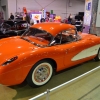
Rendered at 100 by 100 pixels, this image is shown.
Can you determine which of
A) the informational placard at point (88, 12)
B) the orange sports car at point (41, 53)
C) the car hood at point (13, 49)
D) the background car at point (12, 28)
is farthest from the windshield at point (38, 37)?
the informational placard at point (88, 12)

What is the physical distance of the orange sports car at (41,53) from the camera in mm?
2205

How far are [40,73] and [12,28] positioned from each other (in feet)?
13.4

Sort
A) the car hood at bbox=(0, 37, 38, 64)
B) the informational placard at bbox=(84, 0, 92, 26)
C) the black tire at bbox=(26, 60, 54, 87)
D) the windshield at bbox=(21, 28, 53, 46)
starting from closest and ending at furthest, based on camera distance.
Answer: the car hood at bbox=(0, 37, 38, 64) < the black tire at bbox=(26, 60, 54, 87) < the windshield at bbox=(21, 28, 53, 46) < the informational placard at bbox=(84, 0, 92, 26)

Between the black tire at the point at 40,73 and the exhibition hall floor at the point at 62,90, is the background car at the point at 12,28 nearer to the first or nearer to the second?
the exhibition hall floor at the point at 62,90

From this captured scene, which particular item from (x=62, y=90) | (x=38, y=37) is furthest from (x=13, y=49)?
(x=62, y=90)

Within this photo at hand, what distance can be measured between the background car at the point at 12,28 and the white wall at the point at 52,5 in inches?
285

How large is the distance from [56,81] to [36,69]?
69 centimetres

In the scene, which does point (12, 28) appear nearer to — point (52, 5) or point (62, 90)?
point (62, 90)

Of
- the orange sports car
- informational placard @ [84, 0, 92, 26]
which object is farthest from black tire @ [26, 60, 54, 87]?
informational placard @ [84, 0, 92, 26]

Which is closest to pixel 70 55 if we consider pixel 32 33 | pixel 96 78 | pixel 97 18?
pixel 96 78

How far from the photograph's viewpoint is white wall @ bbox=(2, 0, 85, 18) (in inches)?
505

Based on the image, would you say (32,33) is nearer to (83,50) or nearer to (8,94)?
(83,50)

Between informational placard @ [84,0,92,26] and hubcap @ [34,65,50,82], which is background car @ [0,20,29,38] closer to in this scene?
informational placard @ [84,0,92,26]

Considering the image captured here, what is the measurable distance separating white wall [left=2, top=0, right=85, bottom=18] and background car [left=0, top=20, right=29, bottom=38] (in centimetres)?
724
